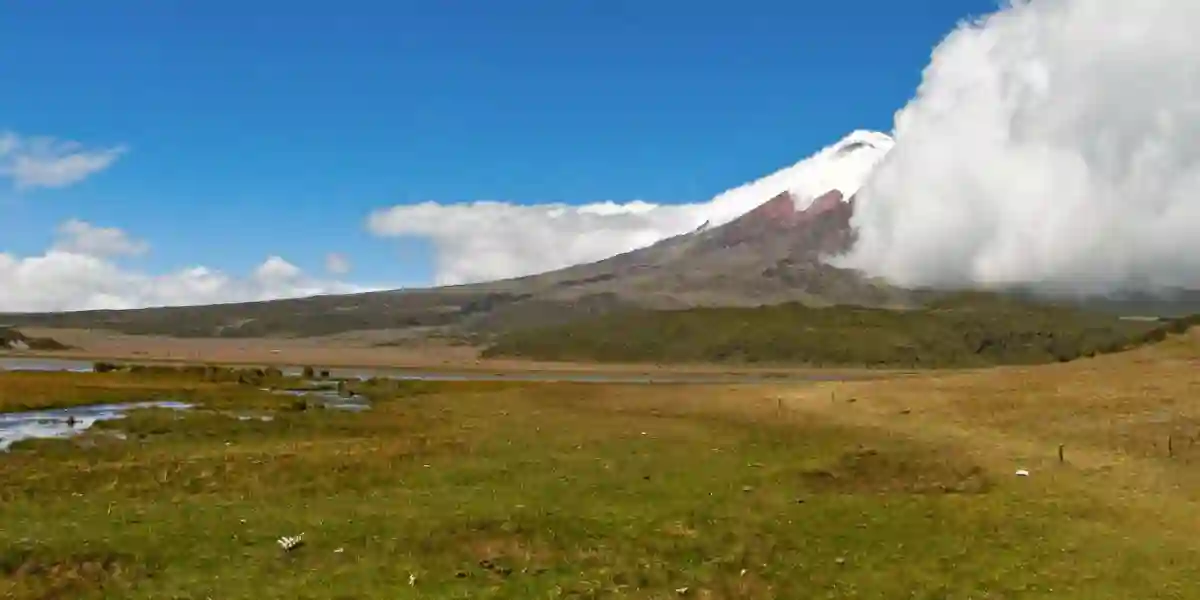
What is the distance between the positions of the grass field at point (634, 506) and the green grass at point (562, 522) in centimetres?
11

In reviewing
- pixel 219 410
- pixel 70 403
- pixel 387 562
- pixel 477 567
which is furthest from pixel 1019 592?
pixel 70 403

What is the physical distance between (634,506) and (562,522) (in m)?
3.73

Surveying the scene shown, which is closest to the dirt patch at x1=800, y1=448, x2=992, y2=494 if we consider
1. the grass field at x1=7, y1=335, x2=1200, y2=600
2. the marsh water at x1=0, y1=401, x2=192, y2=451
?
the grass field at x1=7, y1=335, x2=1200, y2=600

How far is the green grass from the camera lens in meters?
22.7

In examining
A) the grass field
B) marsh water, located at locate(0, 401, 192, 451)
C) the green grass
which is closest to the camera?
the green grass

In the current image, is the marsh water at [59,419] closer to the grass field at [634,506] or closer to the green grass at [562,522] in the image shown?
the grass field at [634,506]

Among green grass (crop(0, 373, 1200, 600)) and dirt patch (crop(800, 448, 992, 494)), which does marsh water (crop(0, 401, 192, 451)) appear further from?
dirt patch (crop(800, 448, 992, 494))

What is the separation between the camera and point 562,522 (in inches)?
1142

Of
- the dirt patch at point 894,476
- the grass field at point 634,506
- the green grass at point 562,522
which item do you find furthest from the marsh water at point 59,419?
the dirt patch at point 894,476

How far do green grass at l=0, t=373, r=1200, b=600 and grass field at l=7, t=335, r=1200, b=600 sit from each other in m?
0.11

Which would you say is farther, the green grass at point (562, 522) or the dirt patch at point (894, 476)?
the dirt patch at point (894, 476)

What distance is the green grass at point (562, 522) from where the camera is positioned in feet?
74.5

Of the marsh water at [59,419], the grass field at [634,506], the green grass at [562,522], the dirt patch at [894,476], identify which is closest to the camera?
the green grass at [562,522]

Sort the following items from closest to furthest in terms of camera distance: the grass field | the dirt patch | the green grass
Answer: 1. the green grass
2. the grass field
3. the dirt patch
